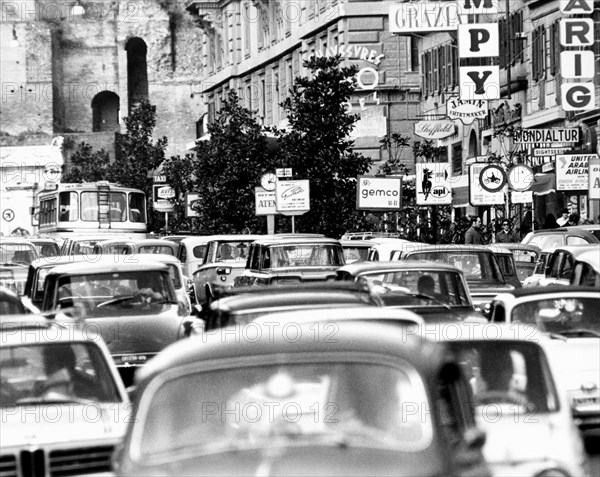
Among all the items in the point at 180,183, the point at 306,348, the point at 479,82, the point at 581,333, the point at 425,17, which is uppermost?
the point at 425,17

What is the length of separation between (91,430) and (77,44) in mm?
128553

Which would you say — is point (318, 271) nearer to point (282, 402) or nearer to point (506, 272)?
point (506, 272)

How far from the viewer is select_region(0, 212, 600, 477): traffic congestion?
618 centimetres

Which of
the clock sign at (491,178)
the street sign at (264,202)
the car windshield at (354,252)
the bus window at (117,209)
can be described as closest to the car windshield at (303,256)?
the car windshield at (354,252)

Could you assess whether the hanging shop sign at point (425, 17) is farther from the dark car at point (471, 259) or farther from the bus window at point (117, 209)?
the dark car at point (471, 259)

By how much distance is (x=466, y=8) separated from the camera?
39688 mm

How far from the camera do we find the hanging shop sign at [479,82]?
127 feet

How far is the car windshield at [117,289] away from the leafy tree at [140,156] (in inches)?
2231

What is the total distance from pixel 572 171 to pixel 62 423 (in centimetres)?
2695

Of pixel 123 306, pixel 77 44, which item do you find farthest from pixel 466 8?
pixel 77 44

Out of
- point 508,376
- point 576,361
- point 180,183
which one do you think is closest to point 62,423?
point 508,376

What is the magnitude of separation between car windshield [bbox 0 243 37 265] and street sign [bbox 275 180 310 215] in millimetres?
9072

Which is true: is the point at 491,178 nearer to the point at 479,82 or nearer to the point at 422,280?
the point at 479,82

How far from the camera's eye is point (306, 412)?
6297 mm
